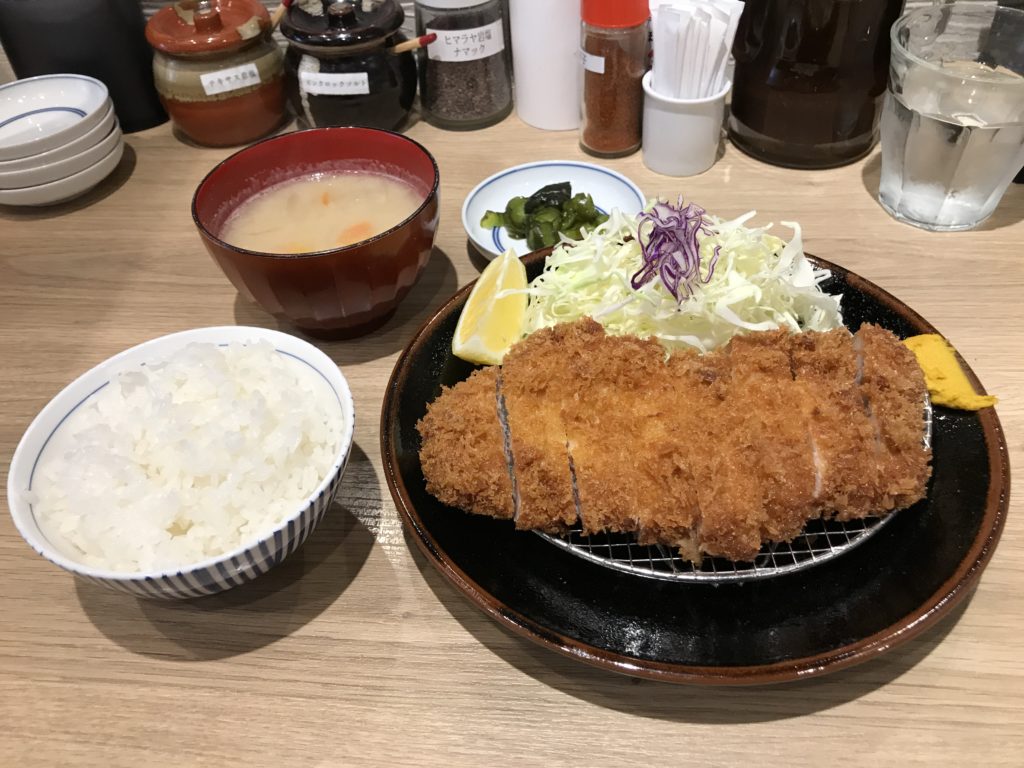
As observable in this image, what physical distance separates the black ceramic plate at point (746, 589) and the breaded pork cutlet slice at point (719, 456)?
0.30 ft

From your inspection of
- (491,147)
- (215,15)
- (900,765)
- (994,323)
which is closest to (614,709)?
(900,765)

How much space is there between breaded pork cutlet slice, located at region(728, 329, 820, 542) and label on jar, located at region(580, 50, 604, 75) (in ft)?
4.05

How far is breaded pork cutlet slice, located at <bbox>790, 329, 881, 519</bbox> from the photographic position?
127cm

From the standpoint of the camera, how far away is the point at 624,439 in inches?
53.4

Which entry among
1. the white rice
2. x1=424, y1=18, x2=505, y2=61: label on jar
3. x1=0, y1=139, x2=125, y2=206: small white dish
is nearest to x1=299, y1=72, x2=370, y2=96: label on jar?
x1=424, y1=18, x2=505, y2=61: label on jar

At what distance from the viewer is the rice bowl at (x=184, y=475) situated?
3.80 feet

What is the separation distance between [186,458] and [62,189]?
64.4 inches

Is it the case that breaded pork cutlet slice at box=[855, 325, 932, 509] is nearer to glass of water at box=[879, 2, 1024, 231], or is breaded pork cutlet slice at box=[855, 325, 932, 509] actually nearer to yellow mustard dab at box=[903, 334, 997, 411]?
yellow mustard dab at box=[903, 334, 997, 411]

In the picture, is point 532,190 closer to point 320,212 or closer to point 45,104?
point 320,212

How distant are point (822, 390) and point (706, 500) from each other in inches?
13.5

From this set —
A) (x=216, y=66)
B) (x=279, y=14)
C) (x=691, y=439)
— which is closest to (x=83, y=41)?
(x=216, y=66)

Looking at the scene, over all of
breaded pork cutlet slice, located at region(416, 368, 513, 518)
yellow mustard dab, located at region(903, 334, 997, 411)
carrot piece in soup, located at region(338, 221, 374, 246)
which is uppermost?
carrot piece in soup, located at region(338, 221, 374, 246)

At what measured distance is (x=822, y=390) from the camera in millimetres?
1380

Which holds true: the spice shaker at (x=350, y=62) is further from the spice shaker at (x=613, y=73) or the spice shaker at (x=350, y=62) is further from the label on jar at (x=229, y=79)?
the spice shaker at (x=613, y=73)
